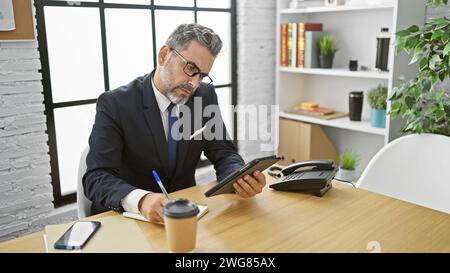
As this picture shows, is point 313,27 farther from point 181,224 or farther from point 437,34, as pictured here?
point 181,224

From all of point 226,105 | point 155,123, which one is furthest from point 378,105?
point 155,123

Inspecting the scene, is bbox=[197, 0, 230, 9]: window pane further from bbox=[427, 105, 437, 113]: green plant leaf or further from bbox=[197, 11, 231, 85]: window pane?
bbox=[427, 105, 437, 113]: green plant leaf

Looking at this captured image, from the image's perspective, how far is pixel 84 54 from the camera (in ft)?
8.48

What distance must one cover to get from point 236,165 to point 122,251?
2.52 feet

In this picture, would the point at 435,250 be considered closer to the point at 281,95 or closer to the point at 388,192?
the point at 388,192

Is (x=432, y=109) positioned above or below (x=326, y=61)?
below

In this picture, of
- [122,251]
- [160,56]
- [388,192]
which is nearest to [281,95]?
[388,192]

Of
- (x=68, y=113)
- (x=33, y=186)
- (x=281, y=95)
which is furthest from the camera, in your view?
(x=281, y=95)

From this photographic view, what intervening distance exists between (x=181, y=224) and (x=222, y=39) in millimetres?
2366

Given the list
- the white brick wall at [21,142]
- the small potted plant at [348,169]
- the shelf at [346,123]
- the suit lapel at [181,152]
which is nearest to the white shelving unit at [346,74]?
the shelf at [346,123]

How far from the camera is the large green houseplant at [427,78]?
1.95 meters

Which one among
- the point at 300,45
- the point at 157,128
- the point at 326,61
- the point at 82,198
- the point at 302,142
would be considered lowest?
the point at 302,142

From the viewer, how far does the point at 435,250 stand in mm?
1167

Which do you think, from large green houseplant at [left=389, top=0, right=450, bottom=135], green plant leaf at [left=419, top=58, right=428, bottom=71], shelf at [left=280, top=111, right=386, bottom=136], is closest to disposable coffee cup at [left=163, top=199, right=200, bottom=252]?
large green houseplant at [left=389, top=0, right=450, bottom=135]
